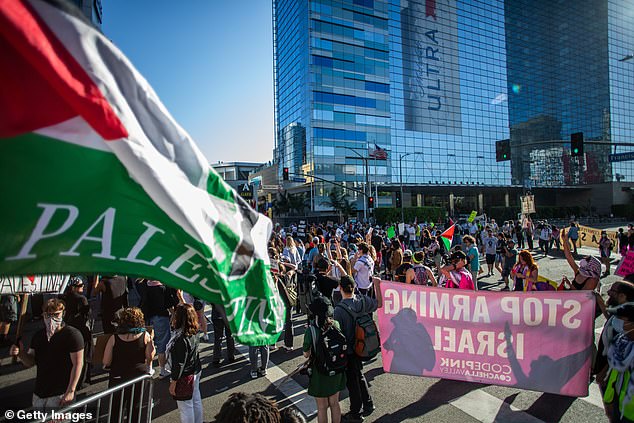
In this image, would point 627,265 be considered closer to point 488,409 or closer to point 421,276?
point 421,276

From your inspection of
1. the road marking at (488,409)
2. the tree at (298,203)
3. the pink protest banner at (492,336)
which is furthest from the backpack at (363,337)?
the tree at (298,203)

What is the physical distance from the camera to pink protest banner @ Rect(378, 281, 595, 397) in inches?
181

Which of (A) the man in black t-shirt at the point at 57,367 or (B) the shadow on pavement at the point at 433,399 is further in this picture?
(B) the shadow on pavement at the point at 433,399

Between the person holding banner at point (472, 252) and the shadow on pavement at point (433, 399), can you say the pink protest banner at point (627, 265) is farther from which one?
the shadow on pavement at point (433, 399)

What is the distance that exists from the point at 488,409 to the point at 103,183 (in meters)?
5.41

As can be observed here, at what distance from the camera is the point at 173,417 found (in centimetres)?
489

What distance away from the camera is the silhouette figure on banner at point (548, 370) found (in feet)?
14.9

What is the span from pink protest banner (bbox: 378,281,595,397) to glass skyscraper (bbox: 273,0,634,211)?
45.8 m

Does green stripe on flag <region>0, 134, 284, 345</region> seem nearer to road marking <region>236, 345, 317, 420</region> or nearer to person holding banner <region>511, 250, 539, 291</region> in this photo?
road marking <region>236, 345, 317, 420</region>

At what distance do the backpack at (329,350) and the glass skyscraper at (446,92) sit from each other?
47004 mm

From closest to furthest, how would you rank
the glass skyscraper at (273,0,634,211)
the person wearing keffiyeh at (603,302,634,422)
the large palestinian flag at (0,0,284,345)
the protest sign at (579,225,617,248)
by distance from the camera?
the large palestinian flag at (0,0,284,345), the person wearing keffiyeh at (603,302,634,422), the protest sign at (579,225,617,248), the glass skyscraper at (273,0,634,211)

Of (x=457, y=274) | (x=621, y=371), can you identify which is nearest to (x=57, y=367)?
(x=621, y=371)

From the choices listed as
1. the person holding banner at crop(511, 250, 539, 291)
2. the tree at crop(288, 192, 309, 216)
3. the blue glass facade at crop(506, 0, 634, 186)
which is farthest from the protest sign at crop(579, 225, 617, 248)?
the blue glass facade at crop(506, 0, 634, 186)

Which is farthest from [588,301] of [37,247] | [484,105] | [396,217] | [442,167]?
[484,105]
